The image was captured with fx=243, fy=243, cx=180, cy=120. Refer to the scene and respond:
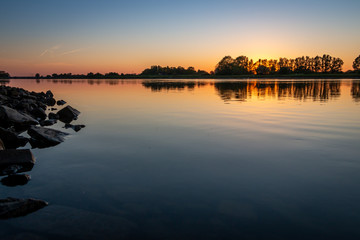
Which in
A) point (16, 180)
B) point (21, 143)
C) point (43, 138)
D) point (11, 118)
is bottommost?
point (16, 180)

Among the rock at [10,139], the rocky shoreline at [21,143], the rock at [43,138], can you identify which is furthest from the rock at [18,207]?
the rock at [10,139]

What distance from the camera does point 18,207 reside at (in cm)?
528

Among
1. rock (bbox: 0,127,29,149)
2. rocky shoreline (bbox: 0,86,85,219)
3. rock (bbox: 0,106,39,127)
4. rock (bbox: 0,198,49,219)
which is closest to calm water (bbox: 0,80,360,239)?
rock (bbox: 0,198,49,219)

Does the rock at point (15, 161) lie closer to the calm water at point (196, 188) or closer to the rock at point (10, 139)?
the calm water at point (196, 188)

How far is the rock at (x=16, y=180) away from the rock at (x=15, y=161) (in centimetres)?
45

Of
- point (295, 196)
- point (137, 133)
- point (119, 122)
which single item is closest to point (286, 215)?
point (295, 196)

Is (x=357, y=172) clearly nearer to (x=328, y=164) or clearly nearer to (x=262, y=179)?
(x=328, y=164)

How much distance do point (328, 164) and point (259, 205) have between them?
13.2 ft

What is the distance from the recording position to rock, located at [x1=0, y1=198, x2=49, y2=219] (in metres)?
5.15

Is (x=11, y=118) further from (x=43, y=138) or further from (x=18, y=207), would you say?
(x=18, y=207)

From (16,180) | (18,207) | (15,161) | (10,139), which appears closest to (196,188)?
(18,207)

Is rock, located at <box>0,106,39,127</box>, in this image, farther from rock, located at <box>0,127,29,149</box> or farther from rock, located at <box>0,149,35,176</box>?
rock, located at <box>0,149,35,176</box>

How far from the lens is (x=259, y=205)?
5.57 metres

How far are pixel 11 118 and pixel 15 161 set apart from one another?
26.2 feet
